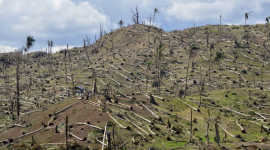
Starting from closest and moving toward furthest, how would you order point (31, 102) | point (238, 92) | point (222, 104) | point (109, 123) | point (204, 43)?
1. point (109, 123)
2. point (222, 104)
3. point (238, 92)
4. point (31, 102)
5. point (204, 43)

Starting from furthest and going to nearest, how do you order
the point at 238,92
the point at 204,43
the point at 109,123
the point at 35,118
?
the point at 204,43, the point at 238,92, the point at 35,118, the point at 109,123

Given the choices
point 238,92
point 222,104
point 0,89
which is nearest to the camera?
point 222,104

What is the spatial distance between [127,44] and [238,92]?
2273 inches

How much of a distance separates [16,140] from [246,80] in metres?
46.6

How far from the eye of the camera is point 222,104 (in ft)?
133

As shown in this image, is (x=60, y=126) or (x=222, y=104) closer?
(x=60, y=126)

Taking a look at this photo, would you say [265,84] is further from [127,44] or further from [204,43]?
[127,44]

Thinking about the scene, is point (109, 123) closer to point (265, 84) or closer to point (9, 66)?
point (265, 84)

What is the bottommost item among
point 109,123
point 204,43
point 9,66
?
point 109,123

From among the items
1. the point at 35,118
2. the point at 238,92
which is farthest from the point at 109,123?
the point at 238,92

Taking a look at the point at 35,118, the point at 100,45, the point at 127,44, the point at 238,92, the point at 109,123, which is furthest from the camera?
the point at 100,45

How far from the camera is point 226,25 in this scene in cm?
11562

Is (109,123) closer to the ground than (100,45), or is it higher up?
closer to the ground

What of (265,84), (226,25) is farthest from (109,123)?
(226,25)
